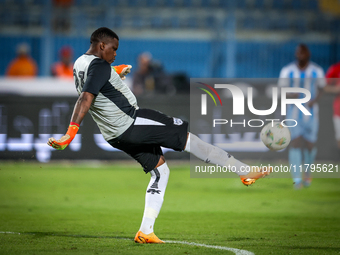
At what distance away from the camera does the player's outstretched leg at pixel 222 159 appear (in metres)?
5.10

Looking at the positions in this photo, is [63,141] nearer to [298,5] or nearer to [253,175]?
[253,175]

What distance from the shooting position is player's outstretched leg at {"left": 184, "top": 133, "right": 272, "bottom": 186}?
16.7 ft

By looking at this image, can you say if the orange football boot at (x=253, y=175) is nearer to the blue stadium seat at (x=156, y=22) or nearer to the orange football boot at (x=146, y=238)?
the orange football boot at (x=146, y=238)

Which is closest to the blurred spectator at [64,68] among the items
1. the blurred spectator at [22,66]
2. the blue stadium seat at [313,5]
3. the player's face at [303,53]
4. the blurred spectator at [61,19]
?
the blurred spectator at [22,66]

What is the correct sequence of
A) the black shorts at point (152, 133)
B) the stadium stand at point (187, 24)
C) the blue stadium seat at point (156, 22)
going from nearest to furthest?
the black shorts at point (152, 133)
the stadium stand at point (187, 24)
the blue stadium seat at point (156, 22)

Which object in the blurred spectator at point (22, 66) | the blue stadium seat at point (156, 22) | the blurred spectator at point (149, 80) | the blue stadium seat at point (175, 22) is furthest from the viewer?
the blue stadium seat at point (175, 22)

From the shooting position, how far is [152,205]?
17.0ft

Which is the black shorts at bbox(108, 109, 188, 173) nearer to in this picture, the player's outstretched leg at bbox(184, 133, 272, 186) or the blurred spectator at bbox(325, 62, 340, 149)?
the player's outstretched leg at bbox(184, 133, 272, 186)

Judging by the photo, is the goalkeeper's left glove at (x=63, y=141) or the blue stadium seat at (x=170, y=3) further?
the blue stadium seat at (x=170, y=3)

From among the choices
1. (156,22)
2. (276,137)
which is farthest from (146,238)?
(156,22)

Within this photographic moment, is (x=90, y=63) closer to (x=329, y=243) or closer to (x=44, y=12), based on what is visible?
(x=329, y=243)

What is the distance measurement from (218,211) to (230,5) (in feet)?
40.3

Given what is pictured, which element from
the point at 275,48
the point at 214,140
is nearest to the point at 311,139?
the point at 214,140

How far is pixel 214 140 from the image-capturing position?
1227 cm
